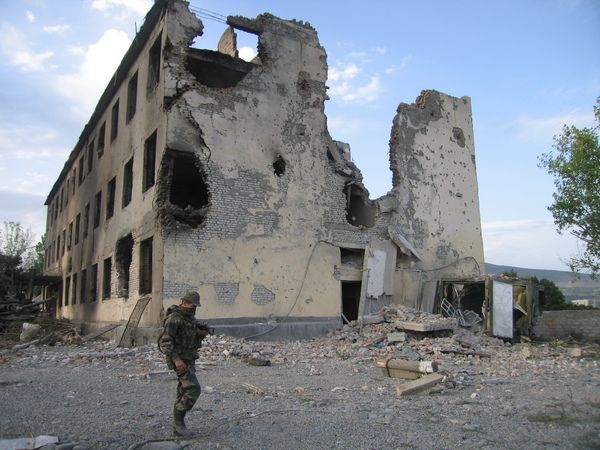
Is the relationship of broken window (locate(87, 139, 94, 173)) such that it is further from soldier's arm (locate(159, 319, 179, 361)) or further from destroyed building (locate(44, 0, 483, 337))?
soldier's arm (locate(159, 319, 179, 361))

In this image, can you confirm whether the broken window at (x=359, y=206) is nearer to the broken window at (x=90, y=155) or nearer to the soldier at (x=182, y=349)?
the soldier at (x=182, y=349)

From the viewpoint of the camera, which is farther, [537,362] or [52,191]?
[52,191]

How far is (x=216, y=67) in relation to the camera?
1422cm

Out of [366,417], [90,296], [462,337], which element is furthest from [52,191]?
[366,417]

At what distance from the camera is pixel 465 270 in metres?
17.4

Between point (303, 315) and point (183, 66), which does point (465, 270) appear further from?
point (183, 66)

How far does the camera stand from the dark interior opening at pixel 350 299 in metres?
14.8

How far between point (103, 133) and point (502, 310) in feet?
51.6

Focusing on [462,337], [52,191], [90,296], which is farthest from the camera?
[52,191]

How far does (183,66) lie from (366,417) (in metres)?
10.2

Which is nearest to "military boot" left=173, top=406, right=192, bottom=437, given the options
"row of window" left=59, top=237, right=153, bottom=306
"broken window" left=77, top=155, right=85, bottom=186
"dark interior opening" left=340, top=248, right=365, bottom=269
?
"row of window" left=59, top=237, right=153, bottom=306

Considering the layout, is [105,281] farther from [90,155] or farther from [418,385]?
[418,385]

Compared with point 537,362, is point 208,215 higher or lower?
higher

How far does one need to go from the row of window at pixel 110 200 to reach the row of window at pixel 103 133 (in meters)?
1.52
